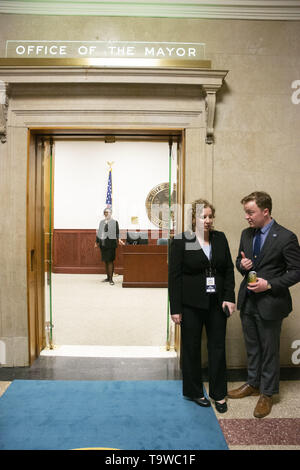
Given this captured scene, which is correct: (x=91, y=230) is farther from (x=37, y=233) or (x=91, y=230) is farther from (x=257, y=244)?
(x=257, y=244)

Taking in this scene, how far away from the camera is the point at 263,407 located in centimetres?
236

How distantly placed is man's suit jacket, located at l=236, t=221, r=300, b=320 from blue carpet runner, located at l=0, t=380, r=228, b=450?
93 centimetres

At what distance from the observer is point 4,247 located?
3.10m

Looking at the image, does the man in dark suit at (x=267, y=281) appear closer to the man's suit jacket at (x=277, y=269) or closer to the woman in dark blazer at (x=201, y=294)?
the man's suit jacket at (x=277, y=269)

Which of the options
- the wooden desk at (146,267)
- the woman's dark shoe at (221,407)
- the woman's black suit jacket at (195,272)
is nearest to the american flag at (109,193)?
the wooden desk at (146,267)

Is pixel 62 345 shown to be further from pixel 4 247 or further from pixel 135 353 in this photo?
pixel 4 247

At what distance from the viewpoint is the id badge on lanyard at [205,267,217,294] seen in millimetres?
2344

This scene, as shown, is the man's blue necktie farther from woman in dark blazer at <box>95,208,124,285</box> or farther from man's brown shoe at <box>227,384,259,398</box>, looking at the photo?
woman in dark blazer at <box>95,208,124,285</box>

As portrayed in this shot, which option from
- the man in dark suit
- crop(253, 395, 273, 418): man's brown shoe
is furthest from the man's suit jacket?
crop(253, 395, 273, 418): man's brown shoe

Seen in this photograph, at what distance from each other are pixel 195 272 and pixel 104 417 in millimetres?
1273

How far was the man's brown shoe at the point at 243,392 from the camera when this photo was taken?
8.45 ft
